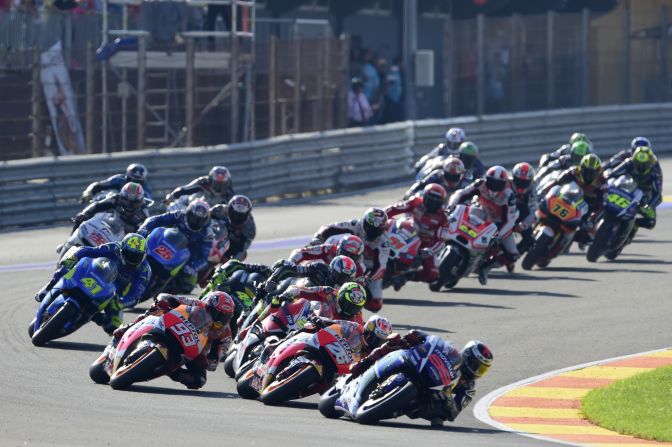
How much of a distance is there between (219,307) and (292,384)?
1.37 meters

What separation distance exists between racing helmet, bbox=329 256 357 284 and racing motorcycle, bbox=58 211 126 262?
4360mm

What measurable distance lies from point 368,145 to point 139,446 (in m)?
21.0

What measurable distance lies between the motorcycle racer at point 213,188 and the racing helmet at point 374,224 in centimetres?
317

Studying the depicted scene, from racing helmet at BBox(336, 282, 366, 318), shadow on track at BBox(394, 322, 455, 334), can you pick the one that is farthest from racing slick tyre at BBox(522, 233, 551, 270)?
racing helmet at BBox(336, 282, 366, 318)

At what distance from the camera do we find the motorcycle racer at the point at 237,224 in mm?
20156

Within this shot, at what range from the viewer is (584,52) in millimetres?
36969

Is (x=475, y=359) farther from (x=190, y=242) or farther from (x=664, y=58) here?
(x=664, y=58)

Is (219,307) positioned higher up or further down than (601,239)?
higher up

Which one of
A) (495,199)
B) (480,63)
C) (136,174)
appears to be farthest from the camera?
(480,63)

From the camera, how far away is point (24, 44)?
26641 millimetres

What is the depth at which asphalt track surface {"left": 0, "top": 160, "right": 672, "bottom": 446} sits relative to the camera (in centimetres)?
1222

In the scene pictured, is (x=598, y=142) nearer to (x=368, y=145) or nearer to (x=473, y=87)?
(x=473, y=87)

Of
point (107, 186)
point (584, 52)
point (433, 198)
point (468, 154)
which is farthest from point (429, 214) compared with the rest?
point (584, 52)

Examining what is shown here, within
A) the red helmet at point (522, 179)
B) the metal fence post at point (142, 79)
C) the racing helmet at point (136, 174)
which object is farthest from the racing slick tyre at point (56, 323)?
the metal fence post at point (142, 79)
